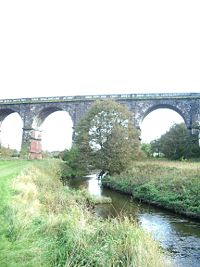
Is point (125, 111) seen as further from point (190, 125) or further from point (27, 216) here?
point (27, 216)

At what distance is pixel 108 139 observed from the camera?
41312 mm

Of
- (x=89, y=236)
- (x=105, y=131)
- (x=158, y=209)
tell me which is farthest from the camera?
(x=105, y=131)

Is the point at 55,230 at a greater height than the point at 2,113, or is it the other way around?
the point at 2,113

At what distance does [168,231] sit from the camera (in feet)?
55.4

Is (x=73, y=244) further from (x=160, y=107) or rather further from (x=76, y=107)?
(x=76, y=107)

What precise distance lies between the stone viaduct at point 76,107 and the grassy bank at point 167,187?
24.1m

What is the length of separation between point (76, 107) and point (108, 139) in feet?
84.0

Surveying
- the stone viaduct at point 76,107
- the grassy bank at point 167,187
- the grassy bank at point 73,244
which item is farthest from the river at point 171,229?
the stone viaduct at point 76,107

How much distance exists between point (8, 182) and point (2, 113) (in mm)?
54624

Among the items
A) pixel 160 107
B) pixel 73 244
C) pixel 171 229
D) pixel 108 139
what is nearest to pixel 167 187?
pixel 171 229

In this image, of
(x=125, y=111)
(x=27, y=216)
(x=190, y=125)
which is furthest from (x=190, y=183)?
(x=190, y=125)

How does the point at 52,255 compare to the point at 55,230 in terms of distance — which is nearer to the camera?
the point at 52,255

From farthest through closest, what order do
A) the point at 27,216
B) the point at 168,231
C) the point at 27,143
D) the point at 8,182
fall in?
the point at 27,143 < the point at 8,182 < the point at 168,231 < the point at 27,216

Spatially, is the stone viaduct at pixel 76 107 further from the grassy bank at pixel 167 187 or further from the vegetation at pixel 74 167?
the grassy bank at pixel 167 187
